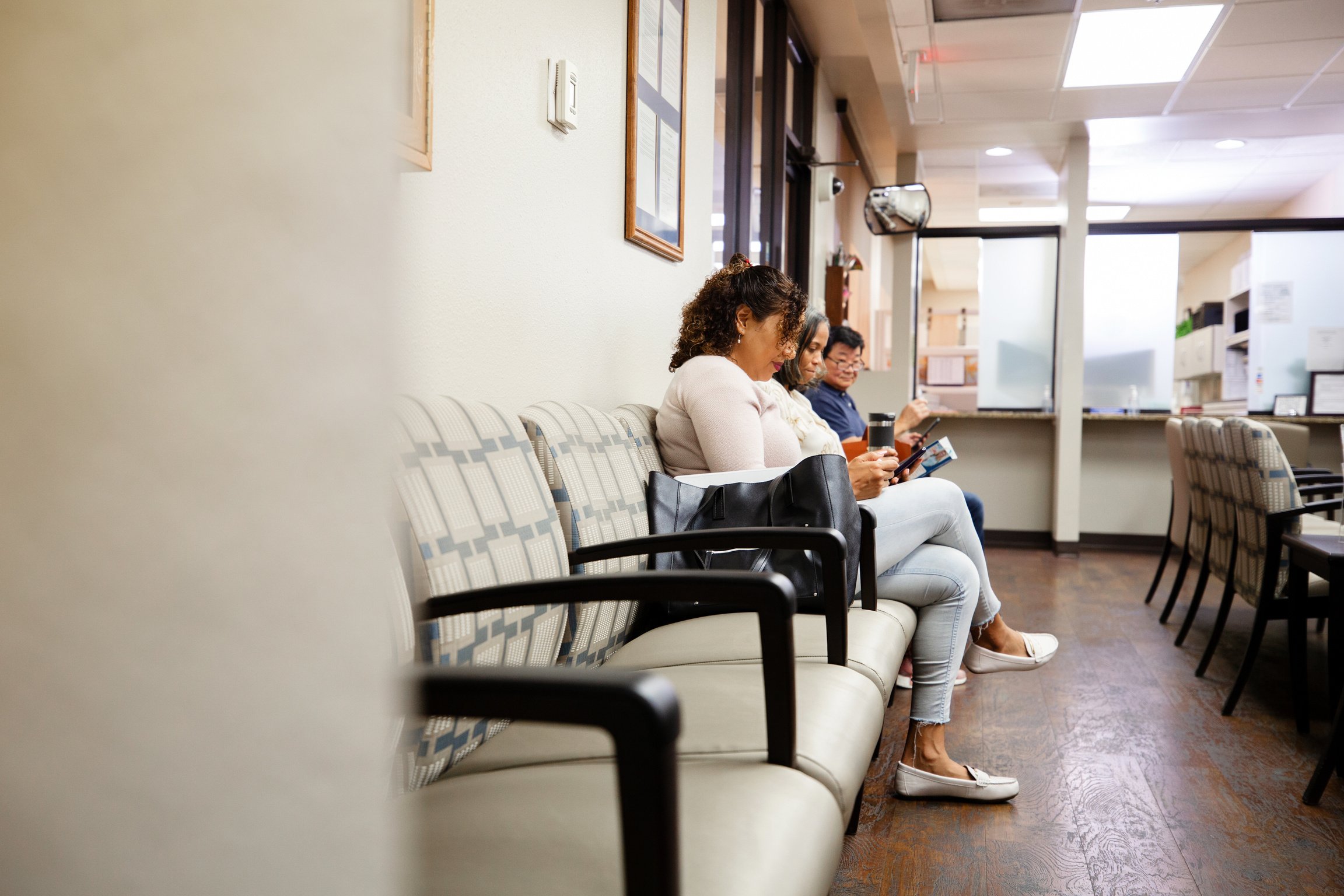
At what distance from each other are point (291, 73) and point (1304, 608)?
2.93m

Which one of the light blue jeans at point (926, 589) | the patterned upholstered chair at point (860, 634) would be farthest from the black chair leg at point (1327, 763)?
the patterned upholstered chair at point (860, 634)

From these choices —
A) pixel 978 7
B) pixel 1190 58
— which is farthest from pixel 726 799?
pixel 1190 58

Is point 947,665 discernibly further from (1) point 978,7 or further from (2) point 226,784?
(1) point 978,7

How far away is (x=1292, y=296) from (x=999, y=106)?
272 centimetres

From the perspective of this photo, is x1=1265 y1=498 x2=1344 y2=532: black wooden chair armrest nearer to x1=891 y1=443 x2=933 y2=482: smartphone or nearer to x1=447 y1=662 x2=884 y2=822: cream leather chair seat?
x1=891 y1=443 x2=933 y2=482: smartphone

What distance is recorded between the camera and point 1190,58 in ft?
14.2

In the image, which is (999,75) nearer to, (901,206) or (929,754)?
(901,206)

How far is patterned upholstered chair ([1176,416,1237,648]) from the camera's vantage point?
2914mm

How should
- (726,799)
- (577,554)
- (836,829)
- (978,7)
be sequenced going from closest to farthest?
(726,799)
(836,829)
(577,554)
(978,7)

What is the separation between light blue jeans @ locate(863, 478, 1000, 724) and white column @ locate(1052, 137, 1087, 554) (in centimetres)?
403

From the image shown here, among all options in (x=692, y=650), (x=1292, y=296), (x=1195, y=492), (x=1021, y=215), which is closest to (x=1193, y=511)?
(x=1195, y=492)

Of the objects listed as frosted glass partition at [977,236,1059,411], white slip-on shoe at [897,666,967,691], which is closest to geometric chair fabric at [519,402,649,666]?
white slip-on shoe at [897,666,967,691]

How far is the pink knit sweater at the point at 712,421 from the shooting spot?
192cm

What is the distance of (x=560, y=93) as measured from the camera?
1.87m
